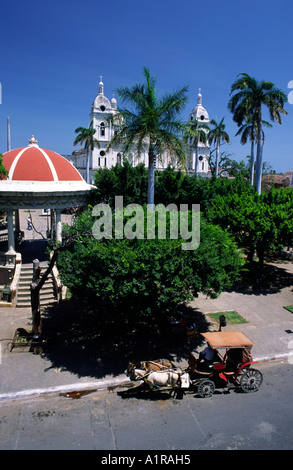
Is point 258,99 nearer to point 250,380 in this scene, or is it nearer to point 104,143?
point 250,380

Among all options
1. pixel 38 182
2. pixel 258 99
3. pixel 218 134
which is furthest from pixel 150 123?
pixel 218 134

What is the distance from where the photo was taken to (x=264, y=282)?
20500mm

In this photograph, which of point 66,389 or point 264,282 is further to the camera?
point 264,282

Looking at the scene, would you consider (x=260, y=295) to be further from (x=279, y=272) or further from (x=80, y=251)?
(x=80, y=251)

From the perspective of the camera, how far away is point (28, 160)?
18141 mm

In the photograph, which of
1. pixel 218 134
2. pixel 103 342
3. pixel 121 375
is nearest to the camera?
pixel 121 375

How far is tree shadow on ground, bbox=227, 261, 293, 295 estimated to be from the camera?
758 inches

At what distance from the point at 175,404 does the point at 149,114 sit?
1318 centimetres

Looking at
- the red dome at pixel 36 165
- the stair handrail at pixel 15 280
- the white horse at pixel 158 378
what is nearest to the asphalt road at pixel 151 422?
the white horse at pixel 158 378

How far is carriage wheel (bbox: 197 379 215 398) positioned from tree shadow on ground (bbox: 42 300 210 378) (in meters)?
2.12

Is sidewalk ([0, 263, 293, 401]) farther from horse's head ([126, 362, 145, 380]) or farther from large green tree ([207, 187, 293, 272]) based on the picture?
large green tree ([207, 187, 293, 272])

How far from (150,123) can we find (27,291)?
11180mm

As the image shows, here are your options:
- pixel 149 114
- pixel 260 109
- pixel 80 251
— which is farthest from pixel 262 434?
pixel 260 109

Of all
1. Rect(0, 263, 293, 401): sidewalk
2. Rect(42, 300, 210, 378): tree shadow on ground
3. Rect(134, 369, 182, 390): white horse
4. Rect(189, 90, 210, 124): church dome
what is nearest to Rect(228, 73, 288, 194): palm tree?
Rect(0, 263, 293, 401): sidewalk
